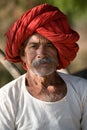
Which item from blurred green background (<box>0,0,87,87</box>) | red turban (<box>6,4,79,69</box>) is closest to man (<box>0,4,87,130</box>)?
red turban (<box>6,4,79,69</box>)

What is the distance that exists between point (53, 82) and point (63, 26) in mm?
324

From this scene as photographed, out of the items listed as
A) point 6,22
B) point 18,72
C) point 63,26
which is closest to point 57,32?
point 63,26

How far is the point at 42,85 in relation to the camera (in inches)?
113

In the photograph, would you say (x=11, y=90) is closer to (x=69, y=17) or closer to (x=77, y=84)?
(x=77, y=84)

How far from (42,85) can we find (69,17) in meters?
1.15

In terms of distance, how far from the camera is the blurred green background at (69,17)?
12.6 ft

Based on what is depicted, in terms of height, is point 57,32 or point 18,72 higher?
point 57,32

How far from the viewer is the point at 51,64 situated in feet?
8.95

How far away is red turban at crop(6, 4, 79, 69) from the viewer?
2.75m

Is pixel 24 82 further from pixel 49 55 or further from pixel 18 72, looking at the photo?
pixel 18 72

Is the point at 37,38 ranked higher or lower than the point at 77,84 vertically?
higher

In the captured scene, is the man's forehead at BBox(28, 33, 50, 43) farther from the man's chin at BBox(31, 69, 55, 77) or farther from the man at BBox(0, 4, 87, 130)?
the man's chin at BBox(31, 69, 55, 77)

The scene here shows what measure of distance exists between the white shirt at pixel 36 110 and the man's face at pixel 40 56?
0.52ft

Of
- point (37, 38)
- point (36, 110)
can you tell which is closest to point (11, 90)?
point (36, 110)
